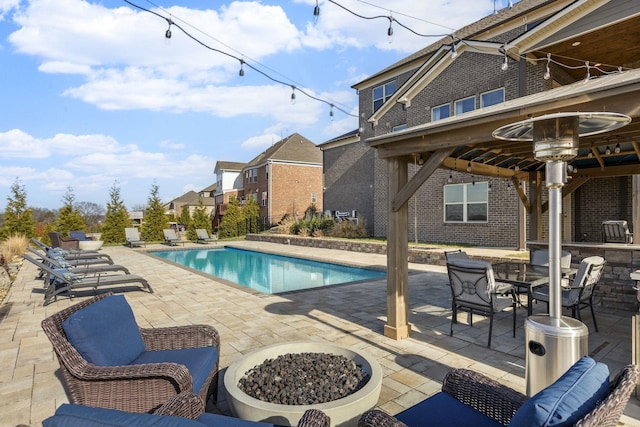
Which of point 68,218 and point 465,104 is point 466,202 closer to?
point 465,104

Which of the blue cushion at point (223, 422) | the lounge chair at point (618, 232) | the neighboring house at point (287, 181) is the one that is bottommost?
the blue cushion at point (223, 422)

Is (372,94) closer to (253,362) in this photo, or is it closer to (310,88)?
(310,88)

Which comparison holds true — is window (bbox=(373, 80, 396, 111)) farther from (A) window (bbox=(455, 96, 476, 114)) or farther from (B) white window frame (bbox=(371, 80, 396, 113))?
(A) window (bbox=(455, 96, 476, 114))

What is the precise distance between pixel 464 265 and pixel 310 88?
6334 mm

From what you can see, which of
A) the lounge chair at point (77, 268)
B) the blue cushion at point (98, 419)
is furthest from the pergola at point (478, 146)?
the lounge chair at point (77, 268)

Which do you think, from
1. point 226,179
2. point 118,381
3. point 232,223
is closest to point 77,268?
point 118,381

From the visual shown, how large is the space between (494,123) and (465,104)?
10914 millimetres

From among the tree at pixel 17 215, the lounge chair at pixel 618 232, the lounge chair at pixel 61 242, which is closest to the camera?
the lounge chair at pixel 618 232

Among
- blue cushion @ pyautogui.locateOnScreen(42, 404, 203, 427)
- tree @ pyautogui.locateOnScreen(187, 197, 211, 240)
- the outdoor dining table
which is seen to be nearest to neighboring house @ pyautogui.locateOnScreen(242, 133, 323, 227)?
tree @ pyautogui.locateOnScreen(187, 197, 211, 240)

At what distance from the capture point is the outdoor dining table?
4.64 meters

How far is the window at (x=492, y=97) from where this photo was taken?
1227 centimetres

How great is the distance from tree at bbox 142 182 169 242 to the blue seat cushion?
21.3m

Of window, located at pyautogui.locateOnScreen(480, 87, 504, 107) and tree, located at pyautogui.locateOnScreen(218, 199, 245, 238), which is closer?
window, located at pyautogui.locateOnScreen(480, 87, 504, 107)

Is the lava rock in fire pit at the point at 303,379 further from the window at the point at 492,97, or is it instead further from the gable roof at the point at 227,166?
the gable roof at the point at 227,166
